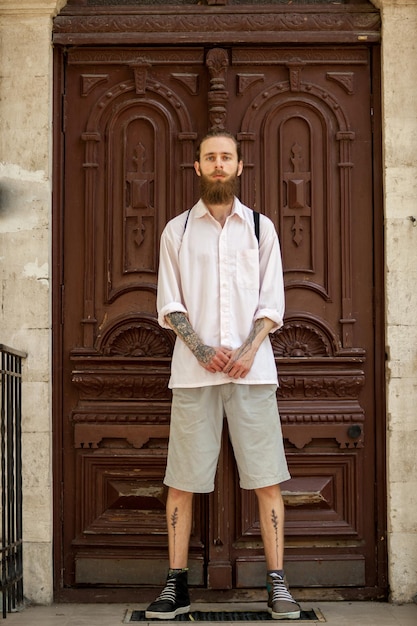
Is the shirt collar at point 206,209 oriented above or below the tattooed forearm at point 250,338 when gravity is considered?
above

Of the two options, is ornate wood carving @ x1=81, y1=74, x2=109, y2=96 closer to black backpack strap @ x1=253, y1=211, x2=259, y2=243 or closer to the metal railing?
black backpack strap @ x1=253, y1=211, x2=259, y2=243

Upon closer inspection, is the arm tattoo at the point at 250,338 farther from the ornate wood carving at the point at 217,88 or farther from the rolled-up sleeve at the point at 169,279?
the ornate wood carving at the point at 217,88

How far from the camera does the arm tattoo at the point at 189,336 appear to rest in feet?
15.8

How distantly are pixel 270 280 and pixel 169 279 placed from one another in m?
0.53

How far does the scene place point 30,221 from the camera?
17.8 ft

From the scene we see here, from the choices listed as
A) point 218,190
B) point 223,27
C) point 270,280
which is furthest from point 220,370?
point 223,27


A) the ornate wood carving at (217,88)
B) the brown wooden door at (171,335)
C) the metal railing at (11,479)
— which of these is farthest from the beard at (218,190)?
the metal railing at (11,479)

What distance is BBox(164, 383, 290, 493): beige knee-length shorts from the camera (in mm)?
4891

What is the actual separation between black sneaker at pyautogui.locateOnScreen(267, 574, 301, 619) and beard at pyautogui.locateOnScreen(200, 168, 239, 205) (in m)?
1.96

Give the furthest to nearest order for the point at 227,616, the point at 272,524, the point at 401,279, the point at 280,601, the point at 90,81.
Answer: the point at 90,81 → the point at 401,279 → the point at 227,616 → the point at 272,524 → the point at 280,601

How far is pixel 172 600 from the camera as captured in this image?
4855mm

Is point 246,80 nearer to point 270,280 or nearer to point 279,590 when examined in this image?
point 270,280

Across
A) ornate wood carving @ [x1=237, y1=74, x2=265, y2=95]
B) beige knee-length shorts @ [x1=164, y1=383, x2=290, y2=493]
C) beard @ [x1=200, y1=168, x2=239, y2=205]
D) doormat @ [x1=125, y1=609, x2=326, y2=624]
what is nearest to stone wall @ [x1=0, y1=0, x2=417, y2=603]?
doormat @ [x1=125, y1=609, x2=326, y2=624]

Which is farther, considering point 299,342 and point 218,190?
point 299,342
